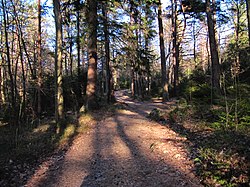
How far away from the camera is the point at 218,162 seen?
13.2 ft

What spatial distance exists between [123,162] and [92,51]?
7.65m

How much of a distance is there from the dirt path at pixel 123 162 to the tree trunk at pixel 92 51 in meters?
3.46

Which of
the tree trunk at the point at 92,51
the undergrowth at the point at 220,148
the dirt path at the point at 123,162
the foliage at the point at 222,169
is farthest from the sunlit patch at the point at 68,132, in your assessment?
the foliage at the point at 222,169

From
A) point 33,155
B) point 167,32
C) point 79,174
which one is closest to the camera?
point 79,174

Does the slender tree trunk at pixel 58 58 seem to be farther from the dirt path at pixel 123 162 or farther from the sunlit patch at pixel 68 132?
the dirt path at pixel 123 162

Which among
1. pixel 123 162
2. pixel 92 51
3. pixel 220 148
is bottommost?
pixel 123 162

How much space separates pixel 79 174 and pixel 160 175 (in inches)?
76.3

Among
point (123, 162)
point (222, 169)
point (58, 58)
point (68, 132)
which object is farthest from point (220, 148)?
point (58, 58)

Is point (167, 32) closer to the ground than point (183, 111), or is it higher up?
higher up

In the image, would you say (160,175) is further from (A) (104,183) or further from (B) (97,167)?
(B) (97,167)

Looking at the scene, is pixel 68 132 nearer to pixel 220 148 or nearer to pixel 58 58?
pixel 58 58

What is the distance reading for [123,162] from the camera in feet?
17.5

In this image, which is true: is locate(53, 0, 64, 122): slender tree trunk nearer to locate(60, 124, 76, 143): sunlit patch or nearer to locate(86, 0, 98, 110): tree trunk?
locate(60, 124, 76, 143): sunlit patch

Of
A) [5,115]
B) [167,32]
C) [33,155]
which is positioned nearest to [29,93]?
[5,115]
